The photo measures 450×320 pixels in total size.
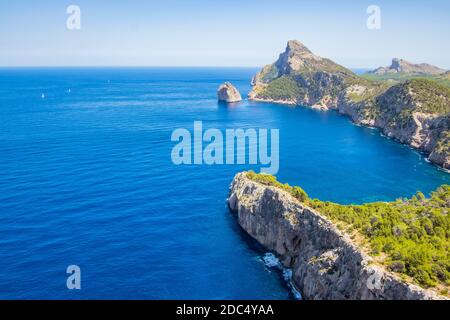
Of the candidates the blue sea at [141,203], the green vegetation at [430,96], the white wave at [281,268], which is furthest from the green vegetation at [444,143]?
the white wave at [281,268]

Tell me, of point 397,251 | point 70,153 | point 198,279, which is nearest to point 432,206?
point 397,251

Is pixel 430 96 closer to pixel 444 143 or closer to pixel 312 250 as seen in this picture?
pixel 444 143

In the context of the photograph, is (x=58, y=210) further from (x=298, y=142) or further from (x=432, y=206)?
(x=298, y=142)

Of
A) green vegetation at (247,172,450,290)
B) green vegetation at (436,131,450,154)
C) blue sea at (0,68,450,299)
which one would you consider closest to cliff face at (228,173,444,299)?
green vegetation at (247,172,450,290)

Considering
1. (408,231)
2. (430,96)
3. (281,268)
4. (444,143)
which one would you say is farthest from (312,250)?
(430,96)

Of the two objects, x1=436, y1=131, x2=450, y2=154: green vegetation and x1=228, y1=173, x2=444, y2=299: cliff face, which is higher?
x1=436, y1=131, x2=450, y2=154: green vegetation

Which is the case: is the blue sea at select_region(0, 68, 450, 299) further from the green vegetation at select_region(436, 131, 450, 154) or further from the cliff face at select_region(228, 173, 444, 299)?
the green vegetation at select_region(436, 131, 450, 154)
